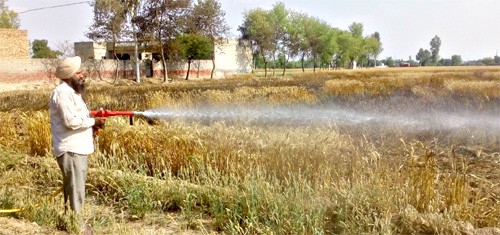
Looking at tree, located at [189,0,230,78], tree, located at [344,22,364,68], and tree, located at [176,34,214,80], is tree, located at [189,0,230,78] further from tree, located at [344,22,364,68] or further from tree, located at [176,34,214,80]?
tree, located at [344,22,364,68]

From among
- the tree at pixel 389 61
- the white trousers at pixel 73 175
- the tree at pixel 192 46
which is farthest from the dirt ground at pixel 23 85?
the tree at pixel 389 61

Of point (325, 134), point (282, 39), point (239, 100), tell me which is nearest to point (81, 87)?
point (325, 134)

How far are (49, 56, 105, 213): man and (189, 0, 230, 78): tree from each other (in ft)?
147

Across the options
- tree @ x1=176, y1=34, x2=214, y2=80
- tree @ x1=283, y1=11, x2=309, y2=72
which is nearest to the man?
tree @ x1=176, y1=34, x2=214, y2=80

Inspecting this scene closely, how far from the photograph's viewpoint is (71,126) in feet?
12.9

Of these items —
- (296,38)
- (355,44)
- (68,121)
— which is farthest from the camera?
(355,44)

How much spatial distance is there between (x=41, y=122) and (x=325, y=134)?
4708 millimetres

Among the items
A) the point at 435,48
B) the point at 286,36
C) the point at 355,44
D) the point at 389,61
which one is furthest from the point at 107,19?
the point at 389,61

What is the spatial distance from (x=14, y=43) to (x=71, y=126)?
115 ft

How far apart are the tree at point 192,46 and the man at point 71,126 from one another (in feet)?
138

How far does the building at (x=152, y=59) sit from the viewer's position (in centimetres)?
4572

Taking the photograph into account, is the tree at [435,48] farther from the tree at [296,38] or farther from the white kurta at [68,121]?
the white kurta at [68,121]

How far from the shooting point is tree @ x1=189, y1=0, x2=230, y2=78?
160 ft

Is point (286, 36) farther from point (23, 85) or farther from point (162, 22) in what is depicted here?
point (23, 85)
